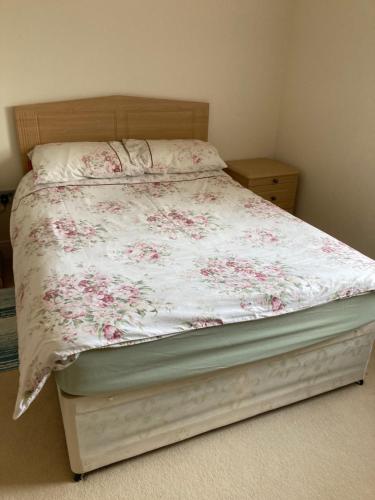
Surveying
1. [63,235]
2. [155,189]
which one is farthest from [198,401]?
[155,189]

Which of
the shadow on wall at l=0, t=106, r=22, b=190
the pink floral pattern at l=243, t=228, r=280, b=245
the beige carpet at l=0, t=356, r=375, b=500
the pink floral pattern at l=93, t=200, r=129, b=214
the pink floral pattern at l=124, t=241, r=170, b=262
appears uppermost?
the shadow on wall at l=0, t=106, r=22, b=190

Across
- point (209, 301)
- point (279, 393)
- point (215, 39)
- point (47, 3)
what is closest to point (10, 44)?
point (47, 3)

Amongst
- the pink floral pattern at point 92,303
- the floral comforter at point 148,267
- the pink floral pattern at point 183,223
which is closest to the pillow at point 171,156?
the floral comforter at point 148,267

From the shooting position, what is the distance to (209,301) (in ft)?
4.56

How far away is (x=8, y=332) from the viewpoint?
2.15 m

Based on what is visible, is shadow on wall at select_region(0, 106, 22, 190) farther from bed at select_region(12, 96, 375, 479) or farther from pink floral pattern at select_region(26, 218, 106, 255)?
pink floral pattern at select_region(26, 218, 106, 255)

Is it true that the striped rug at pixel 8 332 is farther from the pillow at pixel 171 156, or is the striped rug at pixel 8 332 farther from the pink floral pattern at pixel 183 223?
the pillow at pixel 171 156

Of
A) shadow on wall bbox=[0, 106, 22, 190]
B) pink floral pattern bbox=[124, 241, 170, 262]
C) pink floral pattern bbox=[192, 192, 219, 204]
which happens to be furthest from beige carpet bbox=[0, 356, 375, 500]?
shadow on wall bbox=[0, 106, 22, 190]

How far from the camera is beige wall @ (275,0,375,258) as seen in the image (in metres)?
2.49

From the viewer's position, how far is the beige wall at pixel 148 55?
7.95ft

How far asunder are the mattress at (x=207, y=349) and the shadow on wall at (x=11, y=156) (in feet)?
6.11

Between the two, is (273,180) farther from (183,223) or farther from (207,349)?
(207,349)

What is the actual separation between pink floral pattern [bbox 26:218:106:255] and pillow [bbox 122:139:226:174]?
77 cm

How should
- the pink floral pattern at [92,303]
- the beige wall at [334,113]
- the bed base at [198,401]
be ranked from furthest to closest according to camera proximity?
the beige wall at [334,113] → the bed base at [198,401] → the pink floral pattern at [92,303]
